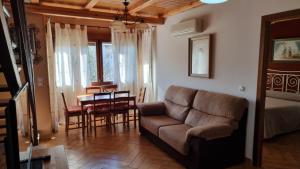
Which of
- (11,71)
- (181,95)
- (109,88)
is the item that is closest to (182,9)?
(181,95)

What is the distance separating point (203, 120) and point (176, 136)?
1.93ft

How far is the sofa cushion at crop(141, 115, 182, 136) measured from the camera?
347 centimetres

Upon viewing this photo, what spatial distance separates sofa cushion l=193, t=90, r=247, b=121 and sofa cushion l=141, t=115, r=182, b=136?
51 cm

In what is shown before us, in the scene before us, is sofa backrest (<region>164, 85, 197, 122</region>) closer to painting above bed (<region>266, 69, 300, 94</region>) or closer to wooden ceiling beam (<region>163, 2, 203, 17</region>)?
wooden ceiling beam (<region>163, 2, 203, 17</region>)

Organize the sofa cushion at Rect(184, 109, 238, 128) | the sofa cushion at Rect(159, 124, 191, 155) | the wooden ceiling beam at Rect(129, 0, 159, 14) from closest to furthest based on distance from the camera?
the sofa cushion at Rect(159, 124, 191, 155) → the sofa cushion at Rect(184, 109, 238, 128) → the wooden ceiling beam at Rect(129, 0, 159, 14)

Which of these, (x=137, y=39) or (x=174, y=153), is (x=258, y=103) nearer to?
(x=174, y=153)

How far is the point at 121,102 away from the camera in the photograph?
434cm

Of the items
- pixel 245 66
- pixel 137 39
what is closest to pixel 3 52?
pixel 245 66

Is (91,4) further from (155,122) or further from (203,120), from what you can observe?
(203,120)

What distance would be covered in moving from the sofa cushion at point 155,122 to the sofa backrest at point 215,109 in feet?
1.05

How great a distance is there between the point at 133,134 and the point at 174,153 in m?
1.30

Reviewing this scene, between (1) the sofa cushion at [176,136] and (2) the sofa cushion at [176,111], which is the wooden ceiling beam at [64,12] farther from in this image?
(1) the sofa cushion at [176,136]

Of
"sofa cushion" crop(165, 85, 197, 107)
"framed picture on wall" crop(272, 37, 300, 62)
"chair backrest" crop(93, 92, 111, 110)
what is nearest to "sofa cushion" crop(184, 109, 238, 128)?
"sofa cushion" crop(165, 85, 197, 107)

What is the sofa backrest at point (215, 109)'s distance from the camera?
284cm
